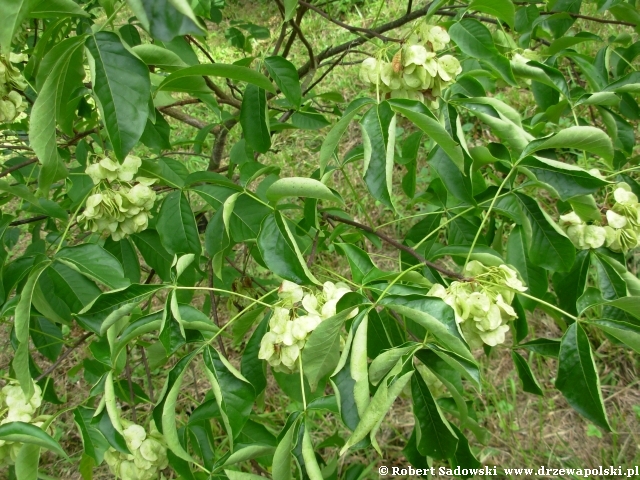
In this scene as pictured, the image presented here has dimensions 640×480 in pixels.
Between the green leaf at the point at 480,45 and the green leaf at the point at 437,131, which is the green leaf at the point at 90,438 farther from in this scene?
the green leaf at the point at 480,45

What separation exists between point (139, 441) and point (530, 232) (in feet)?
3.32

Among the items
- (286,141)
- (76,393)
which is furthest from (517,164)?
(286,141)

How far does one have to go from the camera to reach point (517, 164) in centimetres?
107

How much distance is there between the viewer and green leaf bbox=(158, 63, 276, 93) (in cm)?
95

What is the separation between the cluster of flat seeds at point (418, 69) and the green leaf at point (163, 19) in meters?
0.61

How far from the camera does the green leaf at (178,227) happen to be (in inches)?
52.6

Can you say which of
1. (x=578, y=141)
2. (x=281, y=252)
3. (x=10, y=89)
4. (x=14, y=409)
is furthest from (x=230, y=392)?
(x=10, y=89)

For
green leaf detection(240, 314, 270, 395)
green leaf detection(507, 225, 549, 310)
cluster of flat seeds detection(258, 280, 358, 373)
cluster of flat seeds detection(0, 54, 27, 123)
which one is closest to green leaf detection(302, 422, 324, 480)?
cluster of flat seeds detection(258, 280, 358, 373)

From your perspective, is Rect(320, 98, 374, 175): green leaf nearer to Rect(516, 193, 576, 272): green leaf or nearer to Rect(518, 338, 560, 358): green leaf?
Rect(516, 193, 576, 272): green leaf

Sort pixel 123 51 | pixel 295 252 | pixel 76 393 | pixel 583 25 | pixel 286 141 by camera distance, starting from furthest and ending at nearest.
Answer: pixel 286 141, pixel 583 25, pixel 76 393, pixel 295 252, pixel 123 51

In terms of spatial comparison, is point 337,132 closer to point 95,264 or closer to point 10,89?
point 95,264

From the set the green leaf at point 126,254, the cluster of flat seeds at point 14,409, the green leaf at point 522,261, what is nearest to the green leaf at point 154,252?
the green leaf at point 126,254

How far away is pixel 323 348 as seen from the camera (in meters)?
0.92

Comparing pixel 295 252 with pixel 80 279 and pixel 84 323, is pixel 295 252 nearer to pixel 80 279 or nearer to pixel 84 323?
pixel 84 323
